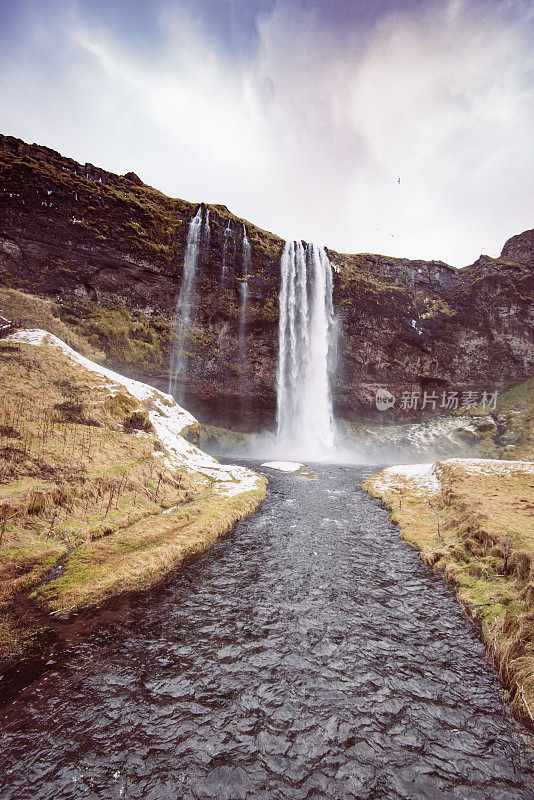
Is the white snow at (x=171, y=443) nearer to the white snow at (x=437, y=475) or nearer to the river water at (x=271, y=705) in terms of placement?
the white snow at (x=437, y=475)

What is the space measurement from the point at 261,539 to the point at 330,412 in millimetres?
43900

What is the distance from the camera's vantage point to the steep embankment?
7523mm

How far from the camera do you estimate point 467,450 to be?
164 feet

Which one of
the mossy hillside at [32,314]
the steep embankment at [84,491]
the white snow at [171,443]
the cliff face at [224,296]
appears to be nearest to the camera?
the steep embankment at [84,491]

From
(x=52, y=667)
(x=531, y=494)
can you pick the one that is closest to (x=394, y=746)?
(x=52, y=667)

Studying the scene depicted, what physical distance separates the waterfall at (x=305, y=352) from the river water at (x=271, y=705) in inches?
1696

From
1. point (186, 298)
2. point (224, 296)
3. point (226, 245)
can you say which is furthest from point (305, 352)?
point (186, 298)

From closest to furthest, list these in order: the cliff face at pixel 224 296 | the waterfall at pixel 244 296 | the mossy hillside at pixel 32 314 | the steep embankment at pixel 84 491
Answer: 1. the steep embankment at pixel 84 491
2. the mossy hillside at pixel 32 314
3. the cliff face at pixel 224 296
4. the waterfall at pixel 244 296

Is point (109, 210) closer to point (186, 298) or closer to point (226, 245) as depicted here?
point (186, 298)

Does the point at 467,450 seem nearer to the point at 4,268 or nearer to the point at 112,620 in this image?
the point at 112,620

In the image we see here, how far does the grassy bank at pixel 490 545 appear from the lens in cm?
548

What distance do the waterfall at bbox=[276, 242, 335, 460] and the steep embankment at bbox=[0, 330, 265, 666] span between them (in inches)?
1191

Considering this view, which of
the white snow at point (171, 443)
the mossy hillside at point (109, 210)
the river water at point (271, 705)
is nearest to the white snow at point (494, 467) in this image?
the river water at point (271, 705)

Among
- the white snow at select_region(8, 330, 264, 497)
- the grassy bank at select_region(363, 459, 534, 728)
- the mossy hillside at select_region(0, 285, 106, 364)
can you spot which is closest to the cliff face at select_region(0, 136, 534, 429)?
the mossy hillside at select_region(0, 285, 106, 364)
